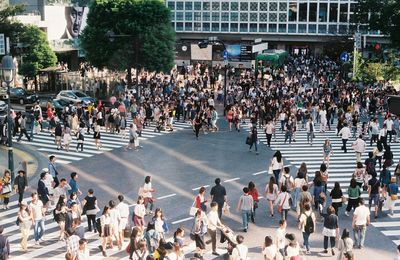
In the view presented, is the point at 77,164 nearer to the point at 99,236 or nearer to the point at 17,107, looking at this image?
the point at 99,236

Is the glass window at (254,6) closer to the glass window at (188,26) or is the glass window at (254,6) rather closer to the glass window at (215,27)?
the glass window at (215,27)

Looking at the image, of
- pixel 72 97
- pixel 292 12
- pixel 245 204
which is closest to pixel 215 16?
pixel 292 12

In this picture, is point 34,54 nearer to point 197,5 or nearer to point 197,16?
point 197,16

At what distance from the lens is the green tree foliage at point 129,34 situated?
51.6m

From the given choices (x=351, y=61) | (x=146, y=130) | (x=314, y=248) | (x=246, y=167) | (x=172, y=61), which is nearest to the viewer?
(x=314, y=248)

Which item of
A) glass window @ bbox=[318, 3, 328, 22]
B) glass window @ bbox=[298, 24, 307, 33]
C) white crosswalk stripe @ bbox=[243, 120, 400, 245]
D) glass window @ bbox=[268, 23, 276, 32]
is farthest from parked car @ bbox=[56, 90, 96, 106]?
glass window @ bbox=[318, 3, 328, 22]

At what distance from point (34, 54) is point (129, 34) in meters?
A: 8.22

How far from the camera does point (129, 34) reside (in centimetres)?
5212

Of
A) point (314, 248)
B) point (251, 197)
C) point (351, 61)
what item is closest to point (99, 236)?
point (251, 197)

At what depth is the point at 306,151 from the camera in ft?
100

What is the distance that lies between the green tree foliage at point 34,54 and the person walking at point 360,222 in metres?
40.3

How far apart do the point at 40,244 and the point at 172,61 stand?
37232mm

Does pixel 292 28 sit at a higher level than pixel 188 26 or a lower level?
lower

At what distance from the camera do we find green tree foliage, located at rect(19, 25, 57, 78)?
5319cm
